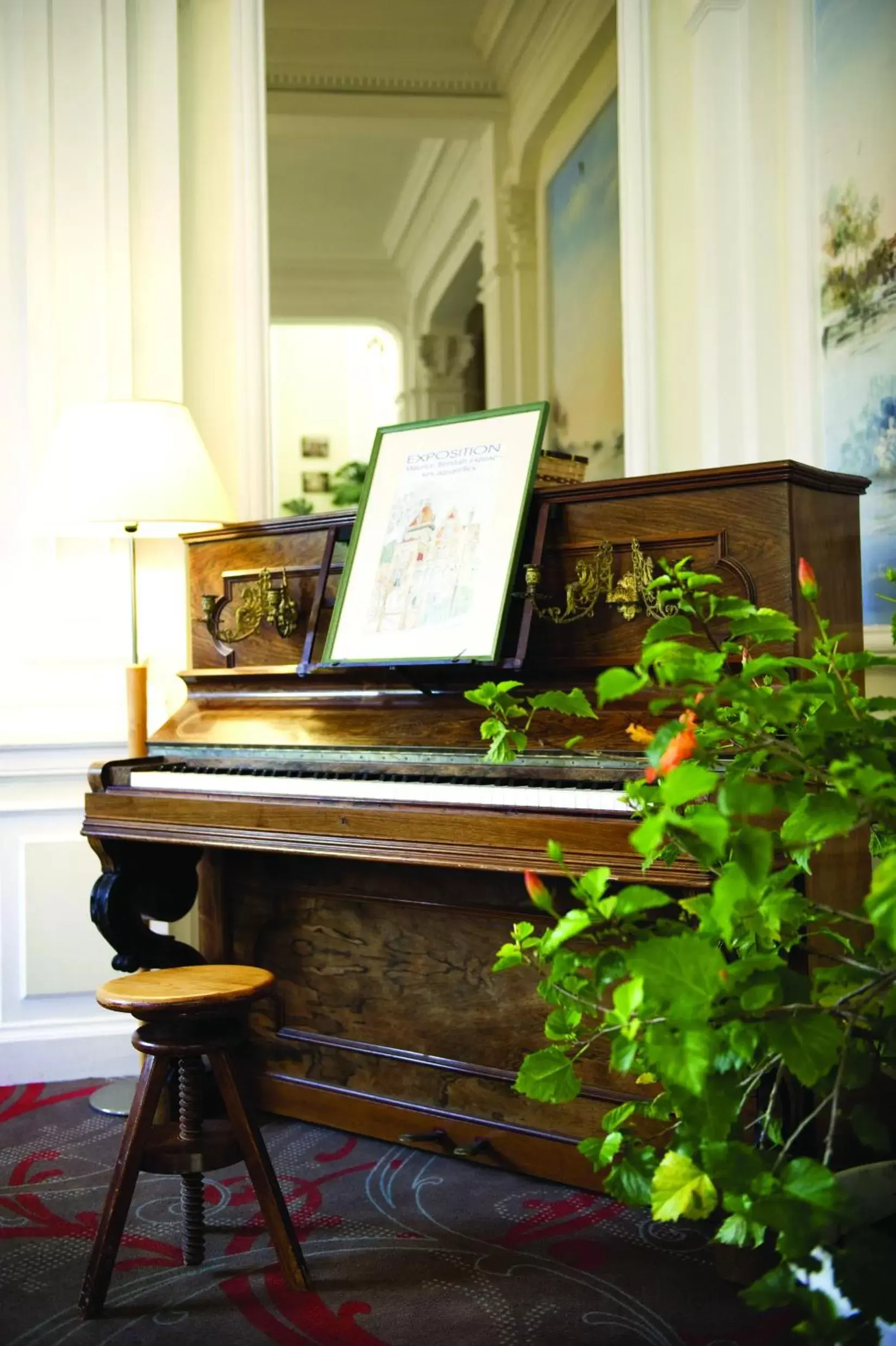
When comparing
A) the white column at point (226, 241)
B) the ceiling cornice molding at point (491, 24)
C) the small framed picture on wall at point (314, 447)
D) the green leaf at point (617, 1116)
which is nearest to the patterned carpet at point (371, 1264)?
the green leaf at point (617, 1116)

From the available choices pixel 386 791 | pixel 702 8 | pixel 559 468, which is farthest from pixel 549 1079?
pixel 702 8

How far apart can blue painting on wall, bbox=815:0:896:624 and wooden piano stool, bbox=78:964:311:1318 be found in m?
1.75

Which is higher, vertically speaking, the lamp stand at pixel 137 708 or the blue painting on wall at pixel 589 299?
the blue painting on wall at pixel 589 299

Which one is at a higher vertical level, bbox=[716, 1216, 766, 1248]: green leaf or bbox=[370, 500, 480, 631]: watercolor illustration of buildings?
bbox=[370, 500, 480, 631]: watercolor illustration of buildings

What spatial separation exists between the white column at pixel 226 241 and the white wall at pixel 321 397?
8.00m

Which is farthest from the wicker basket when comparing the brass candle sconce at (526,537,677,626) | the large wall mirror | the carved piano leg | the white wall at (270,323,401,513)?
the white wall at (270,323,401,513)

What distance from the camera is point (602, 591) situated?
244cm

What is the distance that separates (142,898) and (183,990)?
813 mm

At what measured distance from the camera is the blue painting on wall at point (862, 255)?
292cm

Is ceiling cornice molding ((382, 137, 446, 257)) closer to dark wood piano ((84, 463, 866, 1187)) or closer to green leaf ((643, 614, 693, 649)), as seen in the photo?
dark wood piano ((84, 463, 866, 1187))

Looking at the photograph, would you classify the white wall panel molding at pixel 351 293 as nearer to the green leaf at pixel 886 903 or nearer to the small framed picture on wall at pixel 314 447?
the small framed picture on wall at pixel 314 447

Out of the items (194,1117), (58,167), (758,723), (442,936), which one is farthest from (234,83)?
(758,723)

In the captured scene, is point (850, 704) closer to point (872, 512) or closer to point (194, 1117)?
point (194, 1117)

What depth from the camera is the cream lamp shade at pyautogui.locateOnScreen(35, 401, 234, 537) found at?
290 centimetres
